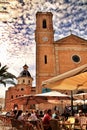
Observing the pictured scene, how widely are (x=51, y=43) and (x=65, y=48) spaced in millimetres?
2313

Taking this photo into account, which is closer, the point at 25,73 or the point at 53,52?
the point at 53,52

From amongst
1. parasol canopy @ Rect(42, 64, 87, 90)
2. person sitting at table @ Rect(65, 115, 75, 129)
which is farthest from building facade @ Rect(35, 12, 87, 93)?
parasol canopy @ Rect(42, 64, 87, 90)

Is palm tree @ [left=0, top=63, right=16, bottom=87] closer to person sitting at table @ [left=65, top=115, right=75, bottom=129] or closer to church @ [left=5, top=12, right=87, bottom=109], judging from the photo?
church @ [left=5, top=12, right=87, bottom=109]

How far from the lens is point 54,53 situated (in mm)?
35594

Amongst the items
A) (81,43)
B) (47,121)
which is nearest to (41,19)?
(81,43)

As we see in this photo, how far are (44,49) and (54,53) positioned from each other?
164cm

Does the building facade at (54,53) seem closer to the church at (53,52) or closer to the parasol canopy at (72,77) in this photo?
the church at (53,52)

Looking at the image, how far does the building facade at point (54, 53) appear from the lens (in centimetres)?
3462

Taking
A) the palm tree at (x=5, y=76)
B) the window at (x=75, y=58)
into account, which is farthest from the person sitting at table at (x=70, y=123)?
the window at (x=75, y=58)

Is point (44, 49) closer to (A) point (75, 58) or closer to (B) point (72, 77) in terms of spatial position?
(A) point (75, 58)

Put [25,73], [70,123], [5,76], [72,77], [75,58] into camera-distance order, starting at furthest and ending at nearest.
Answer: [25,73] → [75,58] → [5,76] → [70,123] → [72,77]

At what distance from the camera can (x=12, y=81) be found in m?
27.3

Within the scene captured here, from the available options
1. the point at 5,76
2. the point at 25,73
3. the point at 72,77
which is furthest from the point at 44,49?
the point at 72,77

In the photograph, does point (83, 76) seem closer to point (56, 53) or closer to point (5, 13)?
point (5, 13)
